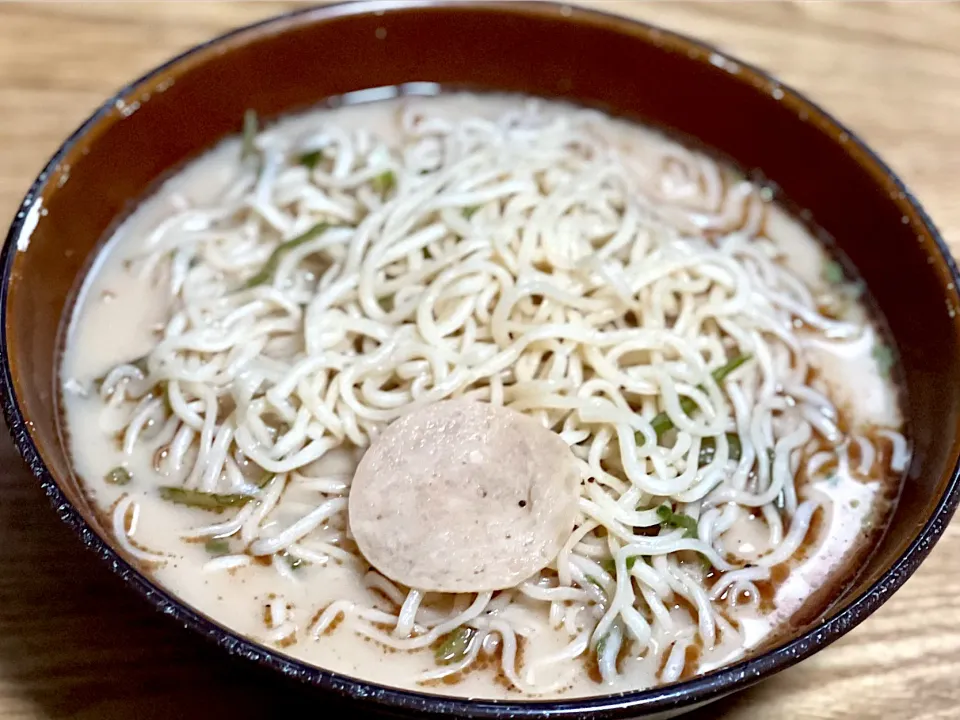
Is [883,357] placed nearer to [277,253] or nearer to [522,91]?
[522,91]

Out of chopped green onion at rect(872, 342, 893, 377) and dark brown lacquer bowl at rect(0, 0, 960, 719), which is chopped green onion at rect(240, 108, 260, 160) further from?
chopped green onion at rect(872, 342, 893, 377)

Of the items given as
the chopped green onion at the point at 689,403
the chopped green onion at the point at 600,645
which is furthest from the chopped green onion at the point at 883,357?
the chopped green onion at the point at 600,645

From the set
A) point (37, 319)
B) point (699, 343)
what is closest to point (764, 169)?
point (699, 343)

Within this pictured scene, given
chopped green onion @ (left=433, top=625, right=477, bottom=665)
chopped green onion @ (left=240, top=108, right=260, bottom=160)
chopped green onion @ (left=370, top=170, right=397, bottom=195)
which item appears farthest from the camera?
chopped green onion @ (left=240, top=108, right=260, bottom=160)

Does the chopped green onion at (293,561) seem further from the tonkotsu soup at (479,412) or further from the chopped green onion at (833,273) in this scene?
the chopped green onion at (833,273)

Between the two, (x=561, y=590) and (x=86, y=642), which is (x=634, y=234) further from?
(x=86, y=642)

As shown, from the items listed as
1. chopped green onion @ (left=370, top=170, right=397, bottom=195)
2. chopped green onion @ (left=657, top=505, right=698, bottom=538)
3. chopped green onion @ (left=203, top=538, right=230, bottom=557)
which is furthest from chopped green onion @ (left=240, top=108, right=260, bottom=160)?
chopped green onion @ (left=657, top=505, right=698, bottom=538)

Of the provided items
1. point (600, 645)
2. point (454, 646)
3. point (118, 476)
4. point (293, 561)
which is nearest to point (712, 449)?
point (600, 645)
